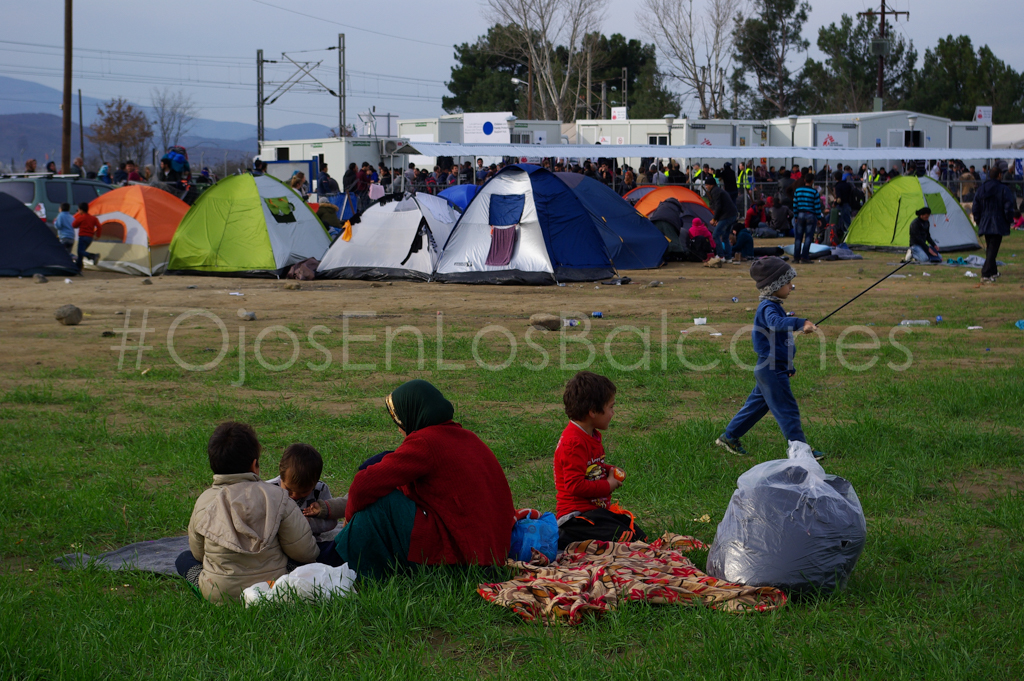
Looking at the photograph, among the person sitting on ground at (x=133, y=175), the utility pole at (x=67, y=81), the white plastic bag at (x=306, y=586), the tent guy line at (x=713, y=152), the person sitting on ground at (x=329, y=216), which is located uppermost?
the utility pole at (x=67, y=81)

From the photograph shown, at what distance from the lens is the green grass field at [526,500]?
3463mm

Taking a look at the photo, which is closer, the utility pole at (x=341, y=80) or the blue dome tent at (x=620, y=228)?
the blue dome tent at (x=620, y=228)

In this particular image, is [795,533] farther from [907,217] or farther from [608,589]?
[907,217]

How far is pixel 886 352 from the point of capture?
9641 mm

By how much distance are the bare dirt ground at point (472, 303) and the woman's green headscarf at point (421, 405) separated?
6.26 metres

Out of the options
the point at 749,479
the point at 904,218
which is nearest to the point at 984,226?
the point at 904,218

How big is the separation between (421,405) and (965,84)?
61.2 meters

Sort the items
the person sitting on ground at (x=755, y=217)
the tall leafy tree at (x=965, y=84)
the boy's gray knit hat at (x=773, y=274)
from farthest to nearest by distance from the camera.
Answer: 1. the tall leafy tree at (x=965, y=84)
2. the person sitting on ground at (x=755, y=217)
3. the boy's gray knit hat at (x=773, y=274)

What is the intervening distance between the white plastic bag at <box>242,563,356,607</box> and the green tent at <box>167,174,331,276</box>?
13520 mm

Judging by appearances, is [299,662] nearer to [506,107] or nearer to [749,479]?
[749,479]

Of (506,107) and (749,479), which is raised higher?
(506,107)

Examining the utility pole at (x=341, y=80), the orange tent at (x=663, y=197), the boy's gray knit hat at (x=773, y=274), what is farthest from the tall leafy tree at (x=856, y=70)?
the boy's gray knit hat at (x=773, y=274)

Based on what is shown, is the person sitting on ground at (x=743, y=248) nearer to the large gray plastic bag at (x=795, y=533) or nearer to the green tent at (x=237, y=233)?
the green tent at (x=237, y=233)

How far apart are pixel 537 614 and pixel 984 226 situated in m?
13.6
